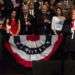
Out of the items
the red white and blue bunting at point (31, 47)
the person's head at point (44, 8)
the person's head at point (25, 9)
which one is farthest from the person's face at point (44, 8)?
the red white and blue bunting at point (31, 47)

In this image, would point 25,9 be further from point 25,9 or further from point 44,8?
point 44,8

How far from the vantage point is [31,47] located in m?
9.52

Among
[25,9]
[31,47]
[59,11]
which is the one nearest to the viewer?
[31,47]

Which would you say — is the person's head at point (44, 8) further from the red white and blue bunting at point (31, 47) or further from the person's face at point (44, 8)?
the red white and blue bunting at point (31, 47)

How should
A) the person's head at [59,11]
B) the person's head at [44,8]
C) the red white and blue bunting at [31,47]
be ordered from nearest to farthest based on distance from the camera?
1. the red white and blue bunting at [31,47]
2. the person's head at [59,11]
3. the person's head at [44,8]

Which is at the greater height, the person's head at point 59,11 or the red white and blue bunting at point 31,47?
the person's head at point 59,11

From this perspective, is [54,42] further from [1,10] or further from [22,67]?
[1,10]

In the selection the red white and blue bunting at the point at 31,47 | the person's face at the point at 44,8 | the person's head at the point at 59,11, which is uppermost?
the person's face at the point at 44,8

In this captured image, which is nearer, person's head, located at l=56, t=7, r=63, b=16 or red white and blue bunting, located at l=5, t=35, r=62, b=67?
red white and blue bunting, located at l=5, t=35, r=62, b=67

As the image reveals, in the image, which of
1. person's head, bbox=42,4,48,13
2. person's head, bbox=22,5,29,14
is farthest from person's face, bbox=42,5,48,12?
person's head, bbox=22,5,29,14

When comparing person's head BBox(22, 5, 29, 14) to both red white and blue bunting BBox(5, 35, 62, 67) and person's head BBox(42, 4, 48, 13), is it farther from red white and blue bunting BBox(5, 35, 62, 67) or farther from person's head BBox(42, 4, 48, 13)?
red white and blue bunting BBox(5, 35, 62, 67)

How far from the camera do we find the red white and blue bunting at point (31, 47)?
9.45 metres

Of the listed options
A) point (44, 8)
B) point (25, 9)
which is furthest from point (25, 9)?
point (44, 8)

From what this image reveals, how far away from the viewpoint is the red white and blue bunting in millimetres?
9445
